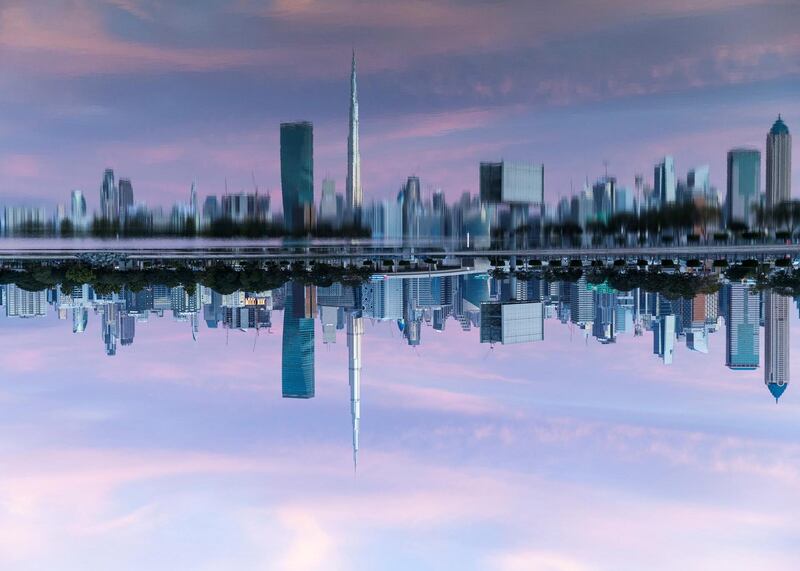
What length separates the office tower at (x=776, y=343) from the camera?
59.3 feet

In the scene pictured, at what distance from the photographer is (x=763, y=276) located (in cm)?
2488

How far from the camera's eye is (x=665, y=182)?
4406 centimetres

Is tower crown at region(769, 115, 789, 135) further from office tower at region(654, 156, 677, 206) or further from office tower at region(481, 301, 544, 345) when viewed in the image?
office tower at region(481, 301, 544, 345)

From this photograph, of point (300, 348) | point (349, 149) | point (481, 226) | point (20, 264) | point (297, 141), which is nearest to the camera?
point (300, 348)

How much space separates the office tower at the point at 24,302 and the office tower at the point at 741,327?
60.1 ft

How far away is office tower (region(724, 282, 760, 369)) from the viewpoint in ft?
62.7

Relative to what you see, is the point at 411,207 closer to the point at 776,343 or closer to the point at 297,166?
the point at 297,166

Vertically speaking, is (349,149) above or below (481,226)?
above

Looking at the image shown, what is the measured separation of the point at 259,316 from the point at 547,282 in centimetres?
868

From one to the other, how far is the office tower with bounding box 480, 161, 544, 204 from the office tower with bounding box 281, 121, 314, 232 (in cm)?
1167

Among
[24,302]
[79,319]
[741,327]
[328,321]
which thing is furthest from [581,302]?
[24,302]

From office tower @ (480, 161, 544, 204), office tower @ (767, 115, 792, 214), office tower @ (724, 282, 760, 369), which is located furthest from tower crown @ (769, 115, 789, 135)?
office tower @ (724, 282, 760, 369)

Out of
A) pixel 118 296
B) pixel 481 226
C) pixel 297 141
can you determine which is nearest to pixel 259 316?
pixel 118 296

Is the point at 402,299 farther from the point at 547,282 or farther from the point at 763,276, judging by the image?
the point at 763,276
